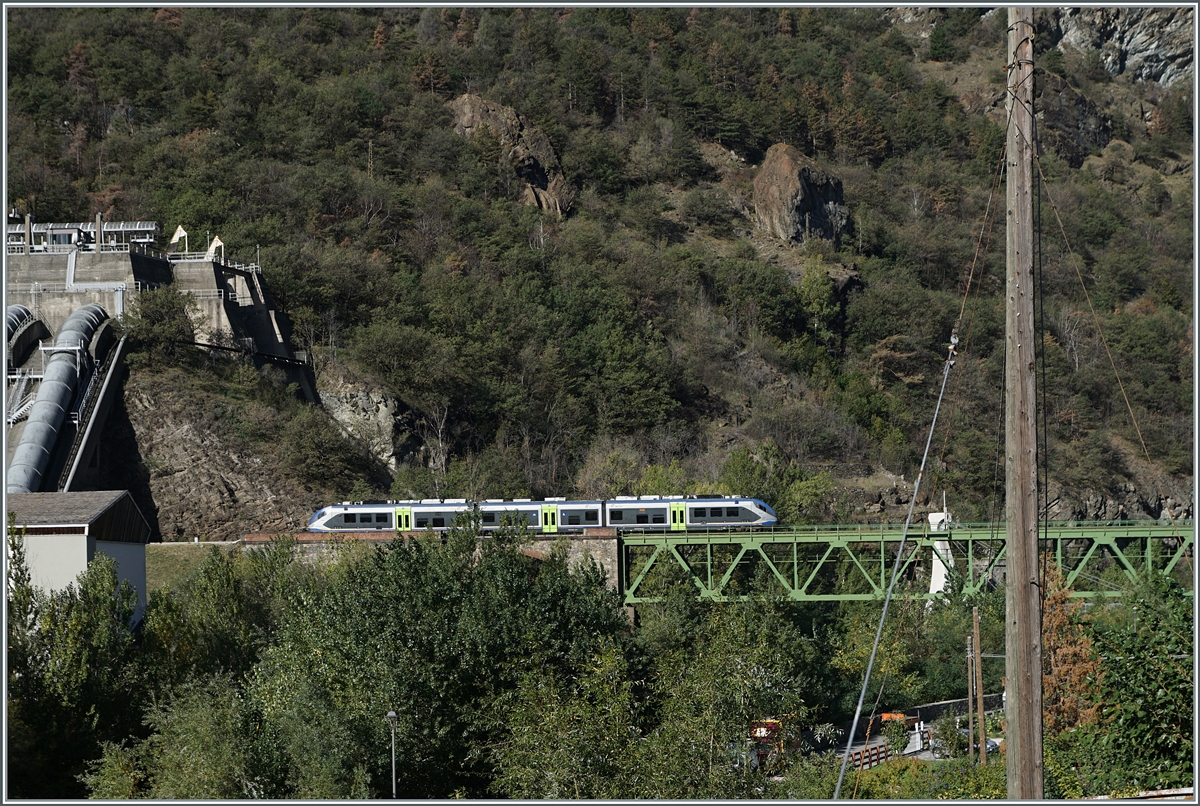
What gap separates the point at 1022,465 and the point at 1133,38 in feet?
549

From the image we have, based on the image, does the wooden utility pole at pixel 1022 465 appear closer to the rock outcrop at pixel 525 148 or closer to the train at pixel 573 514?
the train at pixel 573 514

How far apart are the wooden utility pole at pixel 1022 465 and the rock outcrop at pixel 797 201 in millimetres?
97005

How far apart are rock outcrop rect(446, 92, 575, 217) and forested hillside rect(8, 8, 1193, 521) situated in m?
1.11

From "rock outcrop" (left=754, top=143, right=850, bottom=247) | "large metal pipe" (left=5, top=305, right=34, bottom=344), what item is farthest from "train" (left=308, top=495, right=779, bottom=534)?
"rock outcrop" (left=754, top=143, right=850, bottom=247)

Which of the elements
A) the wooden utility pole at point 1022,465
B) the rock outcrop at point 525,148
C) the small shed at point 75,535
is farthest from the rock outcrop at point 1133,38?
the wooden utility pole at point 1022,465

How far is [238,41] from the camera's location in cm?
11556

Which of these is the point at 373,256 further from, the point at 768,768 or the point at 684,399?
the point at 768,768

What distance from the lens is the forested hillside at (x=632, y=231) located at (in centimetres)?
7712

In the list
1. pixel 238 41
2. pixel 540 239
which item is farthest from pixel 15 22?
pixel 540 239

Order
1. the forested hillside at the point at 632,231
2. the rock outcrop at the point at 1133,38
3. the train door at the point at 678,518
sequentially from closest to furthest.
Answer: the train door at the point at 678,518 → the forested hillside at the point at 632,231 → the rock outcrop at the point at 1133,38

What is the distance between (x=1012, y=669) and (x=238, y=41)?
115139 millimetres

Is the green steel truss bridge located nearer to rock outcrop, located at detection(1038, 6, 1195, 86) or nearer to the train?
the train

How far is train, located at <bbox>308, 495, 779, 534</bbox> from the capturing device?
157 feet

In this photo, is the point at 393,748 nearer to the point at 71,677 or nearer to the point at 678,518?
the point at 71,677
